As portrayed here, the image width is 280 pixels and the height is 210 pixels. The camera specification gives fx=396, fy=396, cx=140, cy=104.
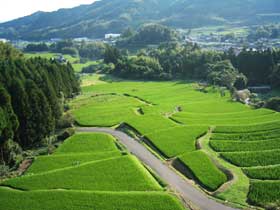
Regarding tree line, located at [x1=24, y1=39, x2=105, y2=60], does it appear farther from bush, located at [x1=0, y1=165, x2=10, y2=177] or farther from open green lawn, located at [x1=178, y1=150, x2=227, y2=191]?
open green lawn, located at [x1=178, y1=150, x2=227, y2=191]

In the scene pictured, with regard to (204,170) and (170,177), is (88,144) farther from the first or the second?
(204,170)

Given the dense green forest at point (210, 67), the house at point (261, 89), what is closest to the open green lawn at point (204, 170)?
the dense green forest at point (210, 67)

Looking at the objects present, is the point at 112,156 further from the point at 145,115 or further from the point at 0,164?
the point at 145,115

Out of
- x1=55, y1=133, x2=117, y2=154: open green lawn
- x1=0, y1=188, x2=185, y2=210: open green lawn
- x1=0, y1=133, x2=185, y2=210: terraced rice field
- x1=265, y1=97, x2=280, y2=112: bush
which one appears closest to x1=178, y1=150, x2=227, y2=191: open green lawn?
x1=0, y1=133, x2=185, y2=210: terraced rice field

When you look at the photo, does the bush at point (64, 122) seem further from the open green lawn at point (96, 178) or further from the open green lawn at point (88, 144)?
the open green lawn at point (96, 178)

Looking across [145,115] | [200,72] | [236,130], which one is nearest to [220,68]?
[200,72]

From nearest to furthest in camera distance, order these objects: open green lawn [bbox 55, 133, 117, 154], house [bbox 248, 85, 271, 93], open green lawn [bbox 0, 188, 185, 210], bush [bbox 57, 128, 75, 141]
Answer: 1. open green lawn [bbox 0, 188, 185, 210]
2. open green lawn [bbox 55, 133, 117, 154]
3. bush [bbox 57, 128, 75, 141]
4. house [bbox 248, 85, 271, 93]

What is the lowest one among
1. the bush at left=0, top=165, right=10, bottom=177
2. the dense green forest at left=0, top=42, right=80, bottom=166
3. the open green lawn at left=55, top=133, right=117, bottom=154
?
the open green lawn at left=55, top=133, right=117, bottom=154
